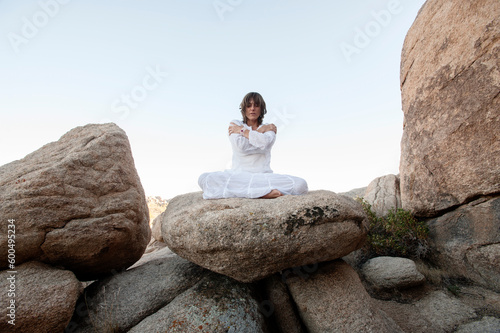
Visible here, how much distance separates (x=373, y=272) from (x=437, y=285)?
111cm

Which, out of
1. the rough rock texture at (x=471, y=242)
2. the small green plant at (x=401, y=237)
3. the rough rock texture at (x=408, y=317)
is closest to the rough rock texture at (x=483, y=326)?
the rough rock texture at (x=408, y=317)

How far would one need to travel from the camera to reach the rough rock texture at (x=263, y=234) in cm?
334

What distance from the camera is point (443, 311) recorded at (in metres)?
4.27

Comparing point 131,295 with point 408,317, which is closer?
point 131,295

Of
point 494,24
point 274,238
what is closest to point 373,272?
point 274,238

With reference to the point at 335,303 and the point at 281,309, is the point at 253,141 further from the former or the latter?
the point at 335,303

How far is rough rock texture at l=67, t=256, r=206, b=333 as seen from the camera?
362 cm

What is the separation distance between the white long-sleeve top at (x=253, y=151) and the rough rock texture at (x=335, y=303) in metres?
2.51

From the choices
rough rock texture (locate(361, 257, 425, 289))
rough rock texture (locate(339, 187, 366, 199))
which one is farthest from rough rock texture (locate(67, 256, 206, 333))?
rough rock texture (locate(339, 187, 366, 199))

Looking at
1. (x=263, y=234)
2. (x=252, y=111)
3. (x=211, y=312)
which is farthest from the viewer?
(x=252, y=111)

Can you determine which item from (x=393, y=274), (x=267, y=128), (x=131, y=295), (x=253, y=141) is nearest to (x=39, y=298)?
(x=131, y=295)

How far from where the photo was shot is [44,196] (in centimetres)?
360

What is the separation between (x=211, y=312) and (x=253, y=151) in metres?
3.38

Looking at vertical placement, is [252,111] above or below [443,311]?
above
